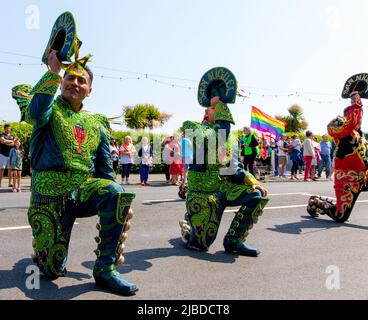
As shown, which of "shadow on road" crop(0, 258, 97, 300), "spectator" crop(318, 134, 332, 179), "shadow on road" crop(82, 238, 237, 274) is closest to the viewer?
"shadow on road" crop(0, 258, 97, 300)

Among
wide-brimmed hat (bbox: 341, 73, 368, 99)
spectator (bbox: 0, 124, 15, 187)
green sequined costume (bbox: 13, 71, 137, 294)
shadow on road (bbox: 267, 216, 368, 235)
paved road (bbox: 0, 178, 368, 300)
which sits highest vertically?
wide-brimmed hat (bbox: 341, 73, 368, 99)

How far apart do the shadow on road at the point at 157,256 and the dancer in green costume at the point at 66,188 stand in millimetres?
736

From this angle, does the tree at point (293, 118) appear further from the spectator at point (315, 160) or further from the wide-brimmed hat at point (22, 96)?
the wide-brimmed hat at point (22, 96)

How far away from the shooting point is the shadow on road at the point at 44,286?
3316 millimetres

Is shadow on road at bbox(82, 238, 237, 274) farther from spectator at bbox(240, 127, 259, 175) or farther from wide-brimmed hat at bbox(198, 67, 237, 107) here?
spectator at bbox(240, 127, 259, 175)

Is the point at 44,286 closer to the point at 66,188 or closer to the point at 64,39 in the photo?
the point at 66,188

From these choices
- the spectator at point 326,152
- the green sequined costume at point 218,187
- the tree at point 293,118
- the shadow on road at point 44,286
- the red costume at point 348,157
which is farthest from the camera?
the tree at point 293,118

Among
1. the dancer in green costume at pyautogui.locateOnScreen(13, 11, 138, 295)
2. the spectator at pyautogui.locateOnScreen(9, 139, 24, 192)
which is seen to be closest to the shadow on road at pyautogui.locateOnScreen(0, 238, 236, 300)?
the dancer in green costume at pyautogui.locateOnScreen(13, 11, 138, 295)

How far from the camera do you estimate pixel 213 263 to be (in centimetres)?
444

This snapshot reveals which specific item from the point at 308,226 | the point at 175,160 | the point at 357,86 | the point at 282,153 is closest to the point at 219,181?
the point at 308,226

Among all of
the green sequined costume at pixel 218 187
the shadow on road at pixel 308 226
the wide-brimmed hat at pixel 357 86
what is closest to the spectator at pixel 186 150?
the green sequined costume at pixel 218 187

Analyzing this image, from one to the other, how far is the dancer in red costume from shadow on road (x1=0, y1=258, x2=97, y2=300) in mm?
4525

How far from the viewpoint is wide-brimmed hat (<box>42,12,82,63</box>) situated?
319cm
